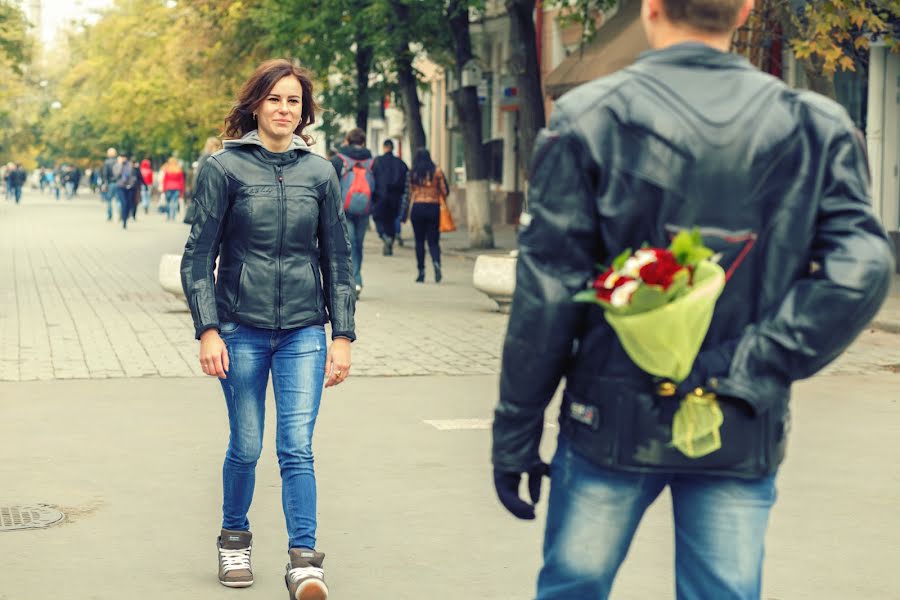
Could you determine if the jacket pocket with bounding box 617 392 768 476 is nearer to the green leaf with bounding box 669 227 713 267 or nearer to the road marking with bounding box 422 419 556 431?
the green leaf with bounding box 669 227 713 267

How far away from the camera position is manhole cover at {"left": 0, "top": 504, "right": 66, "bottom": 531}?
20.8 feet

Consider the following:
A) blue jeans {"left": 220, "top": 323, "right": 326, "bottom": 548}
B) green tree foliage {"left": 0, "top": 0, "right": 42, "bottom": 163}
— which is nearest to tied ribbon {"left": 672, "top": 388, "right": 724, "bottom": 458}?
blue jeans {"left": 220, "top": 323, "right": 326, "bottom": 548}

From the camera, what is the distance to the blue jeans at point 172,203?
4499 centimetres

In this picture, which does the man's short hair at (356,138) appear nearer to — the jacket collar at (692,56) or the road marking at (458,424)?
the road marking at (458,424)

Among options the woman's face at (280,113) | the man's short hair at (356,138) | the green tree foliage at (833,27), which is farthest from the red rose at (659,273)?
the man's short hair at (356,138)

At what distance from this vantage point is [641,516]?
302 cm

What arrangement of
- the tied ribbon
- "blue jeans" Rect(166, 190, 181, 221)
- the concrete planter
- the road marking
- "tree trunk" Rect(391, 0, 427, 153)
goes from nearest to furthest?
1. the tied ribbon
2. the road marking
3. the concrete planter
4. "tree trunk" Rect(391, 0, 427, 153)
5. "blue jeans" Rect(166, 190, 181, 221)

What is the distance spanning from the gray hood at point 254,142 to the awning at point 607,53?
71.9 ft

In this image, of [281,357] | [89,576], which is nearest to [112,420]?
[89,576]

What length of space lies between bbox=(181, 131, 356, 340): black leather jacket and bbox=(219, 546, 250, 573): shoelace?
0.82m

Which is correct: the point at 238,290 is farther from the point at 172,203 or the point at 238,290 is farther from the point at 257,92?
the point at 172,203

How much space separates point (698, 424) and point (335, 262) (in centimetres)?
258

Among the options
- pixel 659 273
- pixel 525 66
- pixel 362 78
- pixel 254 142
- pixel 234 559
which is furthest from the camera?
pixel 362 78

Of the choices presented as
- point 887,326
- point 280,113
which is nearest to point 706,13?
point 280,113
